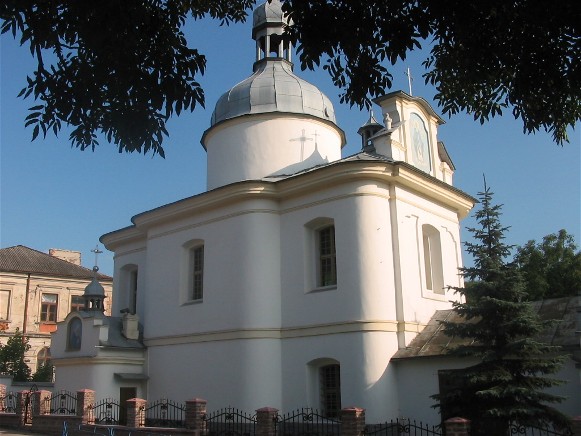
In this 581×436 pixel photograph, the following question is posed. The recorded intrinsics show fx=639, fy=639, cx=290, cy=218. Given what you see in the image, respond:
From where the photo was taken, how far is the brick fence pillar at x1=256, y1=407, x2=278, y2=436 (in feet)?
42.3

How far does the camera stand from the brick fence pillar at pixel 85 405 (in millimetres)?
16453

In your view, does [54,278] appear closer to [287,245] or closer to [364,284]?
[287,245]

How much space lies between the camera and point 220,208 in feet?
59.6

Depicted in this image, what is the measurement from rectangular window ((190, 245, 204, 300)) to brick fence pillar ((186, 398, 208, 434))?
15.7 feet

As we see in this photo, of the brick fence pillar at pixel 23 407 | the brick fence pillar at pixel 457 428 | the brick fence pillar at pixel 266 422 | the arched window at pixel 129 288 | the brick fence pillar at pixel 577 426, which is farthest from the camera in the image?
the arched window at pixel 129 288

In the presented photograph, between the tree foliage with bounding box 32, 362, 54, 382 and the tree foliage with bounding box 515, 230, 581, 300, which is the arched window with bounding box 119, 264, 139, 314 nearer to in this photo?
the tree foliage with bounding box 32, 362, 54, 382

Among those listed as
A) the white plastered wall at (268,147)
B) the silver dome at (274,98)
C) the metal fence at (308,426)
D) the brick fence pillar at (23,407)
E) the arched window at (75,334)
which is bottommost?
the metal fence at (308,426)

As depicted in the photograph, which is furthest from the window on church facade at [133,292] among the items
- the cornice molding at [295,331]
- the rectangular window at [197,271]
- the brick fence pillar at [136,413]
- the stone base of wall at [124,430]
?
the brick fence pillar at [136,413]

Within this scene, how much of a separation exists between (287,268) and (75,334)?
7247 mm

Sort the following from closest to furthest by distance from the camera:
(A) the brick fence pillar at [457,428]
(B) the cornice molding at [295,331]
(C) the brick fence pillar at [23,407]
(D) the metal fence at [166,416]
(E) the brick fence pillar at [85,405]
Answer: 1. (A) the brick fence pillar at [457,428]
2. (B) the cornice molding at [295,331]
3. (E) the brick fence pillar at [85,405]
4. (D) the metal fence at [166,416]
5. (C) the brick fence pillar at [23,407]

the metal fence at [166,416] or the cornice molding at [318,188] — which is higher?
the cornice molding at [318,188]

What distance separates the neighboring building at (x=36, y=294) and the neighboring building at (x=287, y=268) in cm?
2023

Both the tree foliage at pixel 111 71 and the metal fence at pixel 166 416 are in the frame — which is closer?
the tree foliage at pixel 111 71

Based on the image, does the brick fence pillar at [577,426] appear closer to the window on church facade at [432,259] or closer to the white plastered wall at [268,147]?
the window on church facade at [432,259]
